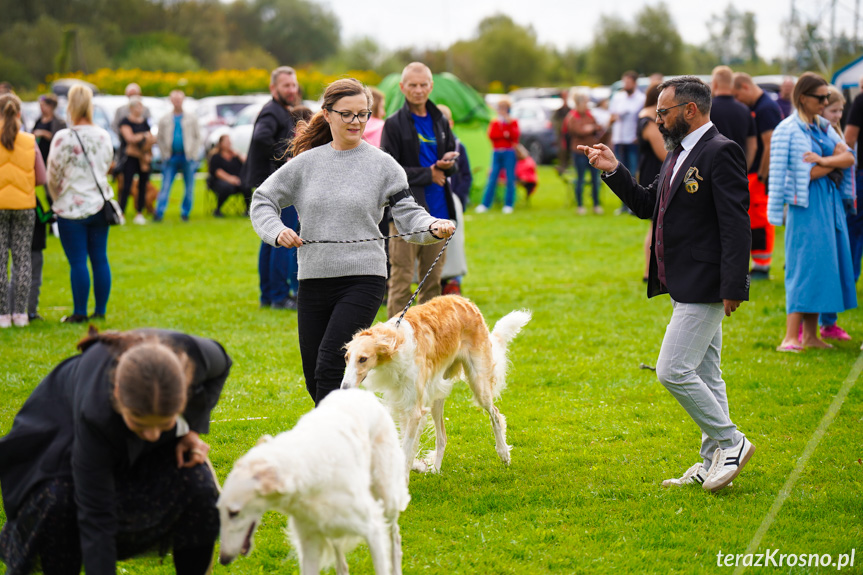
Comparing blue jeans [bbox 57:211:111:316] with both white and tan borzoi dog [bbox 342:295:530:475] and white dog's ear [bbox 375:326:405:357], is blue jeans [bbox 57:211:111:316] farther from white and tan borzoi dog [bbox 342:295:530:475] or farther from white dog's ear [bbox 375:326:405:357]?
white dog's ear [bbox 375:326:405:357]

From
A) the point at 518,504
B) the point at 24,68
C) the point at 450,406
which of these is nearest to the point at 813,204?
the point at 450,406

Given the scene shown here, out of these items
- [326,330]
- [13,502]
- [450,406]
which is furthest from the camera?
[450,406]

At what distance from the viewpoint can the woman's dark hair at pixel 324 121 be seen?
→ 4.47 meters

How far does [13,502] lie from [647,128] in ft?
25.2

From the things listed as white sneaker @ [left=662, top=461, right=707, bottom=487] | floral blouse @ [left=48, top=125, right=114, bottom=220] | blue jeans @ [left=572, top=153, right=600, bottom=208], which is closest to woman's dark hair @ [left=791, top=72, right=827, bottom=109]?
white sneaker @ [left=662, top=461, right=707, bottom=487]

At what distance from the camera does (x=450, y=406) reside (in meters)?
6.41

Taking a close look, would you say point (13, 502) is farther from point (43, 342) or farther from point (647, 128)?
point (647, 128)

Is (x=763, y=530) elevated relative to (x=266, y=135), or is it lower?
lower

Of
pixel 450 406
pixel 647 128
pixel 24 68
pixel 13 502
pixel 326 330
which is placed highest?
pixel 24 68

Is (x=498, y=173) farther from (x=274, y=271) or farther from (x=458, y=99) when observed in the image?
(x=274, y=271)

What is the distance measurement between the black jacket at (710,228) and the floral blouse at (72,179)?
6140 millimetres

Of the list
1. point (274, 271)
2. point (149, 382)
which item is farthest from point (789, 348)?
point (149, 382)

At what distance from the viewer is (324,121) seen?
15.7 feet

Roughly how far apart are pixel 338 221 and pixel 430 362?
0.96 m
